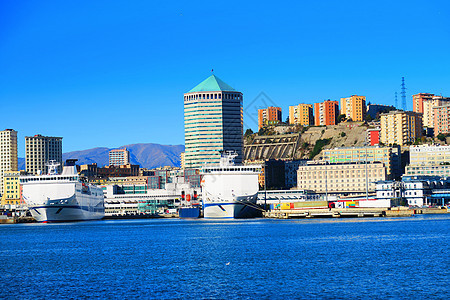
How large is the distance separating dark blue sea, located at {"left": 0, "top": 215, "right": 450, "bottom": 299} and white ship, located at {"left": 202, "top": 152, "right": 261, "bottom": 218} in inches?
2170

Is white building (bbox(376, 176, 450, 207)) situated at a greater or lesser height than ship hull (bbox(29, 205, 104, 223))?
greater

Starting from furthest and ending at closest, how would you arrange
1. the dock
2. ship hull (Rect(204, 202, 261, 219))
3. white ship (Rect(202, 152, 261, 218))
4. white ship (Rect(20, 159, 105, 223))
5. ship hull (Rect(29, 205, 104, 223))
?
1. white ship (Rect(20, 159, 105, 223))
2. ship hull (Rect(29, 205, 104, 223))
3. white ship (Rect(202, 152, 261, 218))
4. ship hull (Rect(204, 202, 261, 219))
5. the dock

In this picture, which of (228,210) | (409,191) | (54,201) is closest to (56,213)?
(54,201)

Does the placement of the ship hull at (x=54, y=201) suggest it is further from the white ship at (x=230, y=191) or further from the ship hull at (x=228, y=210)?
the ship hull at (x=228, y=210)

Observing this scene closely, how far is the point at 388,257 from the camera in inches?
2520

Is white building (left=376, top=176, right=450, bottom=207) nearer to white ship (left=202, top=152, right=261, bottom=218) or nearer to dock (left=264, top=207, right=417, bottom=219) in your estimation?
dock (left=264, top=207, right=417, bottom=219)

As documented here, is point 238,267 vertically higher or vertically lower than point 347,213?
lower

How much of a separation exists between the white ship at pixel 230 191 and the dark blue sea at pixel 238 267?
181 ft

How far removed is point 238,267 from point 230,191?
291ft

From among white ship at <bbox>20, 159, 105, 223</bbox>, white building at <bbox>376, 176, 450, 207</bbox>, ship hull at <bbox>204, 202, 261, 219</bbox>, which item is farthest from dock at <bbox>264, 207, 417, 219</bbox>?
white ship at <bbox>20, 159, 105, 223</bbox>

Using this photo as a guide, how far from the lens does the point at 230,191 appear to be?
488 feet

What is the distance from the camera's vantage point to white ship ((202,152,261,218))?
485 ft

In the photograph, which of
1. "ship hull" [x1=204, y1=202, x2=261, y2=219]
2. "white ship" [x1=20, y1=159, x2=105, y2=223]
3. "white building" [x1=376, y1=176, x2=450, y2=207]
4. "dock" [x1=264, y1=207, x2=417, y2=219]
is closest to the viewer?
"dock" [x1=264, y1=207, x2=417, y2=219]

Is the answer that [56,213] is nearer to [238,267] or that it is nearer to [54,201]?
[54,201]
